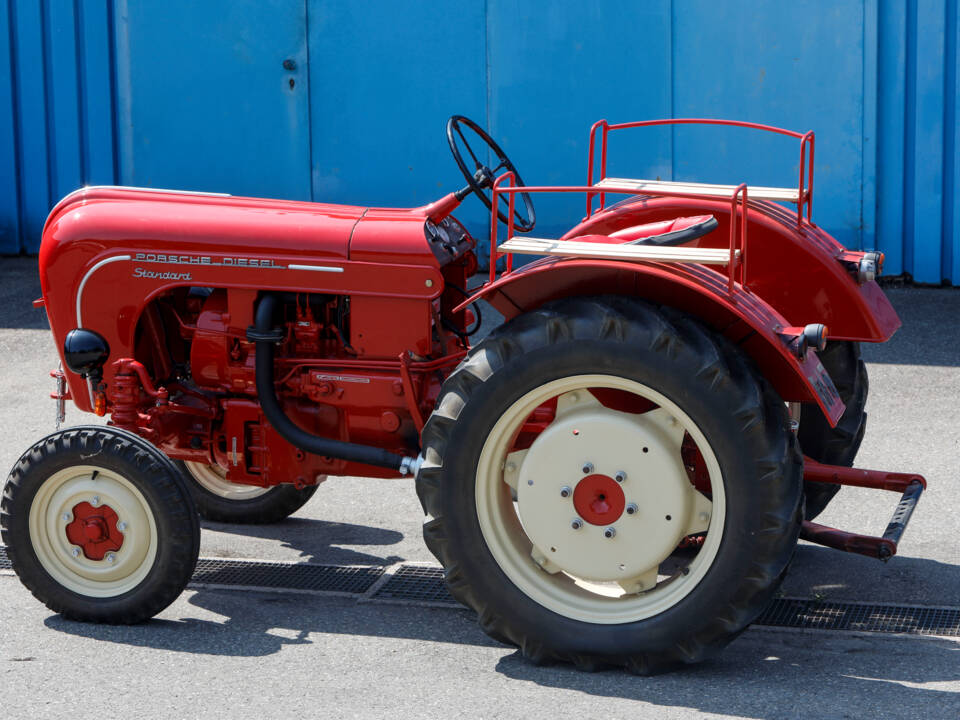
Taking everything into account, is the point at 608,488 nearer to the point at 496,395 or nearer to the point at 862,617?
the point at 496,395

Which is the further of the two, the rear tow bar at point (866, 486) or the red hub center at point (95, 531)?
the red hub center at point (95, 531)

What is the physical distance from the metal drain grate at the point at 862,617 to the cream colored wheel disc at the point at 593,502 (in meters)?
0.62

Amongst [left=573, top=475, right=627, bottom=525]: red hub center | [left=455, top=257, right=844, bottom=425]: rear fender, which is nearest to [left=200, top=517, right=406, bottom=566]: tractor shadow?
[left=573, top=475, right=627, bottom=525]: red hub center

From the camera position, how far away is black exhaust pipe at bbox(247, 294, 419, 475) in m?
4.54

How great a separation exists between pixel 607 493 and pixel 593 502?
5 cm

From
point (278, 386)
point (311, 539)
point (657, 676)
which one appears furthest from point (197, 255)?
point (657, 676)

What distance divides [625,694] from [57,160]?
777 centimetres

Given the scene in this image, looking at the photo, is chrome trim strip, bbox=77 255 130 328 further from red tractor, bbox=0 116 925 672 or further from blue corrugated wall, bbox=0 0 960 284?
blue corrugated wall, bbox=0 0 960 284

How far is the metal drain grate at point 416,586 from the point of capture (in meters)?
4.63

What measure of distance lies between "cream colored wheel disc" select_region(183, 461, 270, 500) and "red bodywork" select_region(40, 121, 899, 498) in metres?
0.59

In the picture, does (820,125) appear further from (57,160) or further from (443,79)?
(57,160)

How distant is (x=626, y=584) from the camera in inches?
159

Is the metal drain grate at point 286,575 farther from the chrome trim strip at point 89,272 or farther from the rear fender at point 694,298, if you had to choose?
the rear fender at point 694,298

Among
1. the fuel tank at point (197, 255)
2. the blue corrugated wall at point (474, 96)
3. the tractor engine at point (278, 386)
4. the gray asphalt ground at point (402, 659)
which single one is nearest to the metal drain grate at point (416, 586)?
the gray asphalt ground at point (402, 659)
